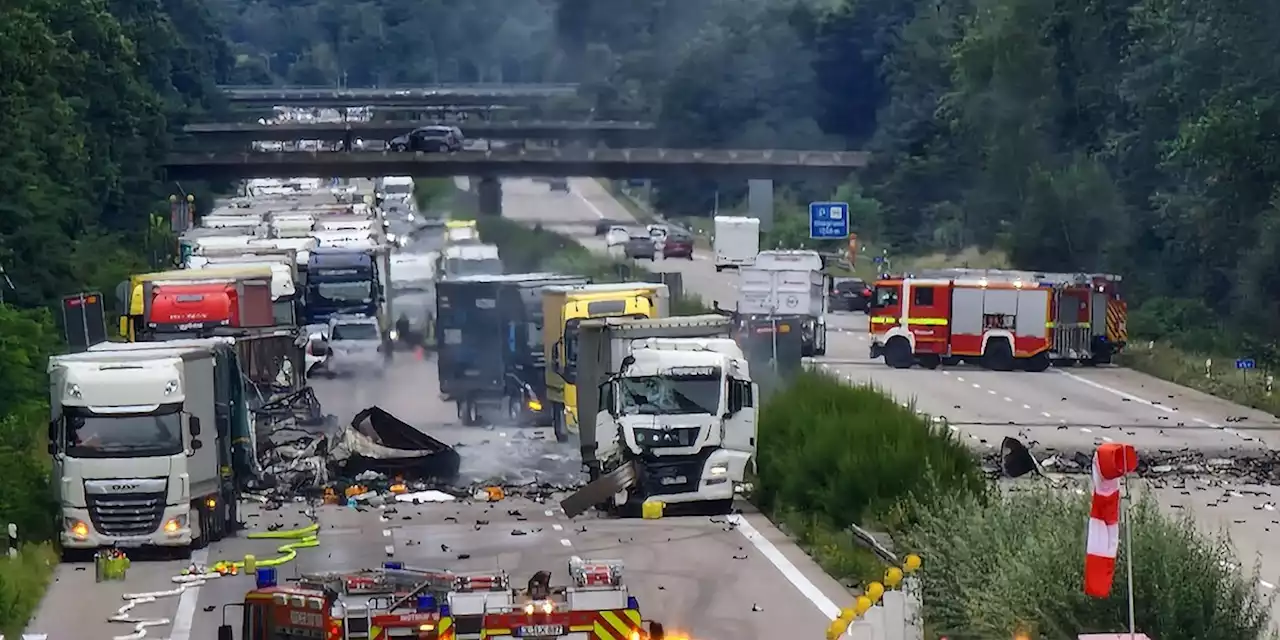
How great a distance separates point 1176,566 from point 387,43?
6911 inches

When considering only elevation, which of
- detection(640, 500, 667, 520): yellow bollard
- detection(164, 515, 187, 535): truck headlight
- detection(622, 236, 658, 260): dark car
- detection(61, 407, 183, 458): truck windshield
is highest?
detection(61, 407, 183, 458): truck windshield

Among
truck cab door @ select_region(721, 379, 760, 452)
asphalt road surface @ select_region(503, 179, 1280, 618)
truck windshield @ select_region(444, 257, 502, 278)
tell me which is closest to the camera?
asphalt road surface @ select_region(503, 179, 1280, 618)

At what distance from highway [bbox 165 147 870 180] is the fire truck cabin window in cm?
4376

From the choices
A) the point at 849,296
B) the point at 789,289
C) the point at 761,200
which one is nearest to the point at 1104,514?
the point at 789,289

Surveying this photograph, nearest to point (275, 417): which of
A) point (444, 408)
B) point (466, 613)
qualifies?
point (444, 408)

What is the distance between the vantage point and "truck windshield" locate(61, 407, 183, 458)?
28.1m

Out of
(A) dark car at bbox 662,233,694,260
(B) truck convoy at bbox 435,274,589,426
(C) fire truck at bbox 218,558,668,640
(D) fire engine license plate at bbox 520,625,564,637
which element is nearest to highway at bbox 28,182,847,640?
(C) fire truck at bbox 218,558,668,640

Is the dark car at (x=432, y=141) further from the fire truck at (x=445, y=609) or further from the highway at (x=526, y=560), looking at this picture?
the fire truck at (x=445, y=609)

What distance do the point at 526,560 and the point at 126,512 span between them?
5175 millimetres

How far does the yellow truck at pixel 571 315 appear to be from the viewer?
4078 centimetres

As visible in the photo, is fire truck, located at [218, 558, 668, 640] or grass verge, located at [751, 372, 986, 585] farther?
grass verge, located at [751, 372, 986, 585]

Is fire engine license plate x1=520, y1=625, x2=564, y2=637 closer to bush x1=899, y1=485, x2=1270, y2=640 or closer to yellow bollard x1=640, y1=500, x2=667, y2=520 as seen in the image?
bush x1=899, y1=485, x2=1270, y2=640

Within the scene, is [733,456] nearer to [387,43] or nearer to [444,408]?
[444,408]

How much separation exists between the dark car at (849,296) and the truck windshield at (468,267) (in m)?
13.7
